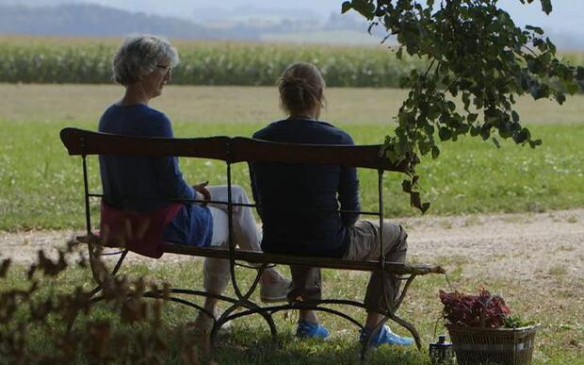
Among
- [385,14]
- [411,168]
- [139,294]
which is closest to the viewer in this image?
[139,294]

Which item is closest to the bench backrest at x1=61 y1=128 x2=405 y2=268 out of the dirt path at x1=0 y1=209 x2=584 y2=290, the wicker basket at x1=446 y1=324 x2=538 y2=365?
the wicker basket at x1=446 y1=324 x2=538 y2=365

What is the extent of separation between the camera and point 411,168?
18.1ft

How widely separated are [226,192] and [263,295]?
61cm

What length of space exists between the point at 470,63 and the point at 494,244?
189 inches

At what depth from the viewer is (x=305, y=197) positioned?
19.0 feet

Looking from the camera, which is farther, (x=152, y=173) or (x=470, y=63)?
(x=152, y=173)

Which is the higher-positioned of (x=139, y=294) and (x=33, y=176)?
(x=139, y=294)

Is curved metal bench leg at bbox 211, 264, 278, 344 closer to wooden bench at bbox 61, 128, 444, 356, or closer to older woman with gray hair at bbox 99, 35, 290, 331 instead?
wooden bench at bbox 61, 128, 444, 356

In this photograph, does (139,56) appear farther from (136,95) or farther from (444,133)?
(444,133)

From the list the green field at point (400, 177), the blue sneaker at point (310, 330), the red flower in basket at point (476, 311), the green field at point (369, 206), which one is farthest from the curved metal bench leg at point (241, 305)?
the green field at point (400, 177)

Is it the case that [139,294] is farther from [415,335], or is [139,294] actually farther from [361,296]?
[361,296]

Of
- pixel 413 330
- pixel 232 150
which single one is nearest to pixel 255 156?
pixel 232 150

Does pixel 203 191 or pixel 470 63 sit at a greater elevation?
pixel 470 63

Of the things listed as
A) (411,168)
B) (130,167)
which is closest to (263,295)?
(130,167)
